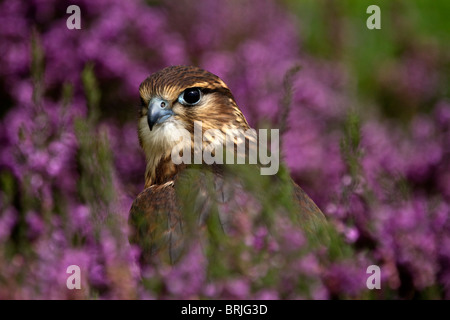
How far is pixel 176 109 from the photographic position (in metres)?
3.32

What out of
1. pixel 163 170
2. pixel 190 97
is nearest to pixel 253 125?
pixel 190 97

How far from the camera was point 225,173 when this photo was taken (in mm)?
2959

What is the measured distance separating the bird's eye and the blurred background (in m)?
0.48

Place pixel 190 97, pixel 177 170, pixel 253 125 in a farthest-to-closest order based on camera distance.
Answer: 1. pixel 253 125
2. pixel 190 97
3. pixel 177 170

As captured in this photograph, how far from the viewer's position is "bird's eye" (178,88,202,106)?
3.34 metres

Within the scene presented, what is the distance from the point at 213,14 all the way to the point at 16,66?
1.94m

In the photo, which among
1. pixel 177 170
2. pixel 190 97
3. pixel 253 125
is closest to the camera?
pixel 177 170

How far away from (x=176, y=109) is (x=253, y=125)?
1616 mm

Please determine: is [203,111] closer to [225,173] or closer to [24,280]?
[225,173]

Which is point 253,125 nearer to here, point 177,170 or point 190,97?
point 190,97

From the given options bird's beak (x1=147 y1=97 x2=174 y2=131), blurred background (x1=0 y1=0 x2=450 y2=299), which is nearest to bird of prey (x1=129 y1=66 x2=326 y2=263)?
bird's beak (x1=147 y1=97 x2=174 y2=131)
